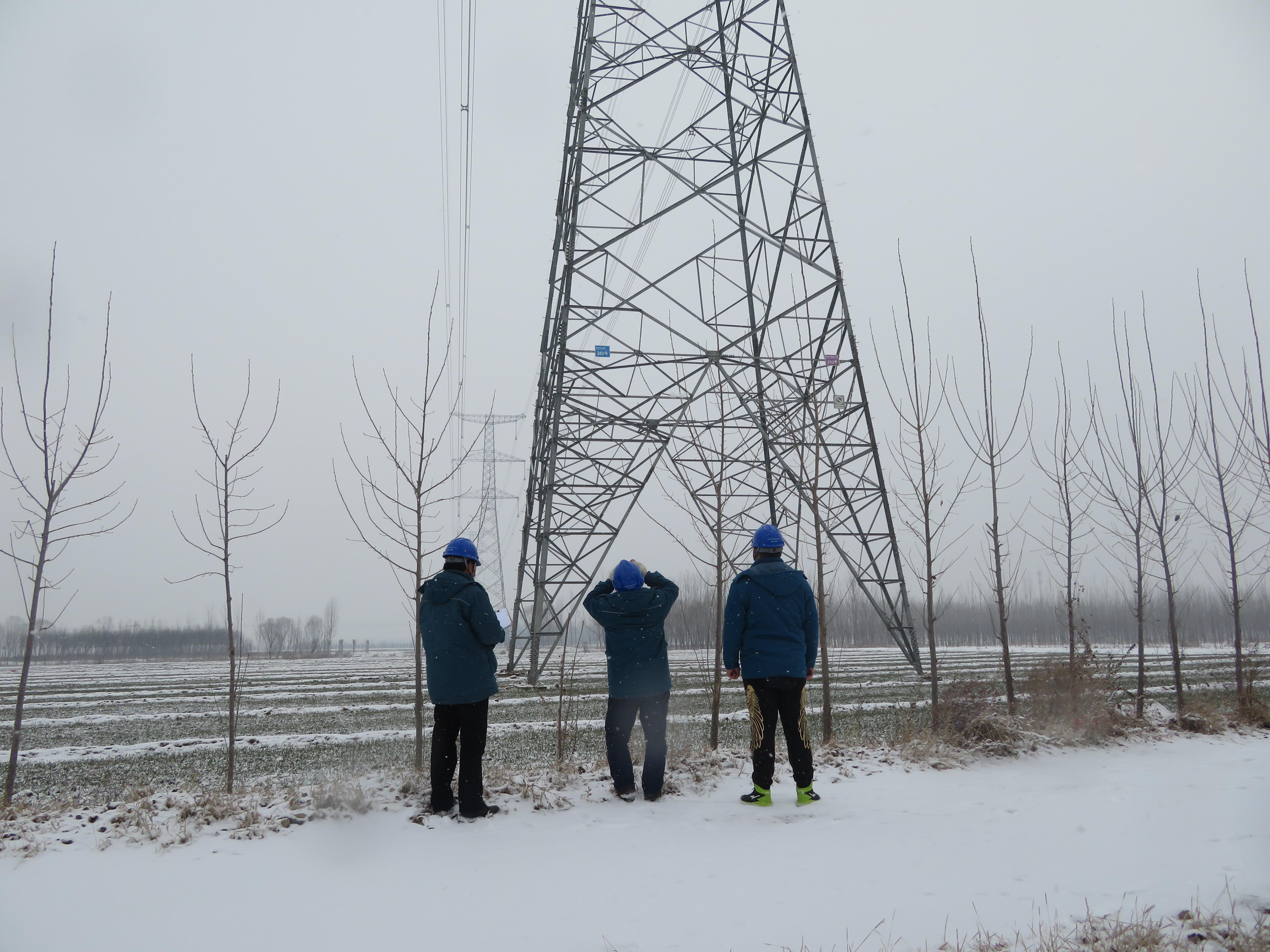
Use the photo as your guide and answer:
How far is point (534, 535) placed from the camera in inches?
585

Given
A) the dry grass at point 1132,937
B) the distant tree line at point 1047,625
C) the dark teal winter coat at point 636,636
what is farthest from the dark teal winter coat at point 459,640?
the distant tree line at point 1047,625

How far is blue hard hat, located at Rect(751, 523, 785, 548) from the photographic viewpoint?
5535mm

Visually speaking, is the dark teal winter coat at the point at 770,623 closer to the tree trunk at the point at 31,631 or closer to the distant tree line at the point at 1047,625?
the tree trunk at the point at 31,631

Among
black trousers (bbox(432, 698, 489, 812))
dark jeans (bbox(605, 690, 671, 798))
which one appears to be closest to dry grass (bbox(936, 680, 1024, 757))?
dark jeans (bbox(605, 690, 671, 798))

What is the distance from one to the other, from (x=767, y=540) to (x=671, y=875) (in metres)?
2.50

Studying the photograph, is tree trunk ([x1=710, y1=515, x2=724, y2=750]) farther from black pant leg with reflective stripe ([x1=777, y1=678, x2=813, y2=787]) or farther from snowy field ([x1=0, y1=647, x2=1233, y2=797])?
black pant leg with reflective stripe ([x1=777, y1=678, x2=813, y2=787])

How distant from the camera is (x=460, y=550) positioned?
5223mm

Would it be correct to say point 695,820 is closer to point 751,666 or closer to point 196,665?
point 751,666

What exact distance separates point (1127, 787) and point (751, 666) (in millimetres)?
3010

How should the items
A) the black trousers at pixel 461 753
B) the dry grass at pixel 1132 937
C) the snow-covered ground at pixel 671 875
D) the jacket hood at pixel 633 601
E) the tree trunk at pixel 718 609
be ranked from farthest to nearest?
the tree trunk at pixel 718 609
the jacket hood at pixel 633 601
the black trousers at pixel 461 753
the snow-covered ground at pixel 671 875
the dry grass at pixel 1132 937

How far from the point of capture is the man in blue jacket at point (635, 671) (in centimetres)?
529

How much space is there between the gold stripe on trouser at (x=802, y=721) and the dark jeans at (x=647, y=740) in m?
0.94

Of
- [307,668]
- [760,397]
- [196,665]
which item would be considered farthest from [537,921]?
[196,665]

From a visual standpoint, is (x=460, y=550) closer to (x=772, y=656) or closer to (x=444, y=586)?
(x=444, y=586)
